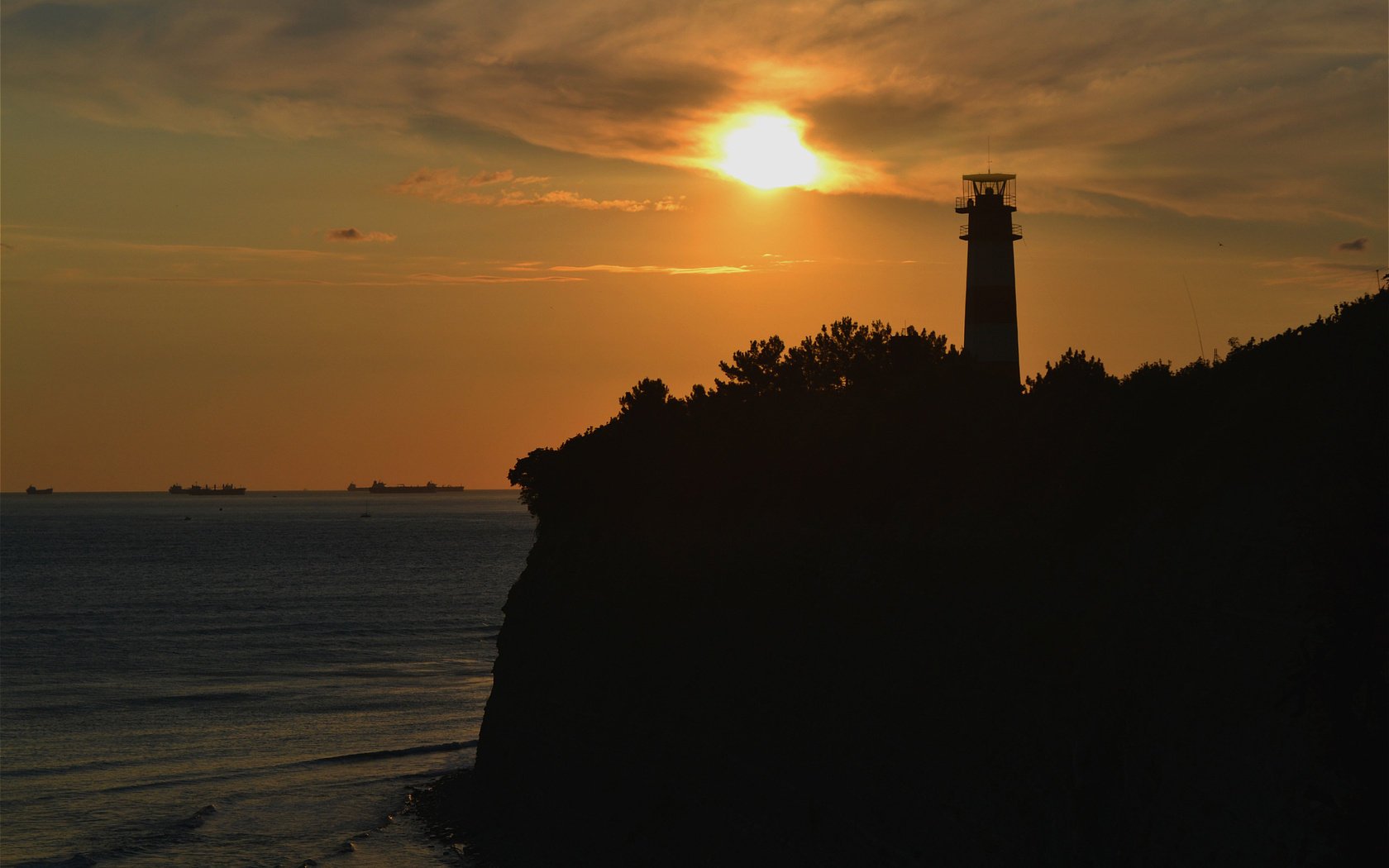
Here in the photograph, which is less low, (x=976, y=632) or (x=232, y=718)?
(x=976, y=632)

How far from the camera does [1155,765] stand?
19078 mm

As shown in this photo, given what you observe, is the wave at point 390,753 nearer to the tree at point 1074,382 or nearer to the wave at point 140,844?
the wave at point 140,844

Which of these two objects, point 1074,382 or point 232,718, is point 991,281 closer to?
point 1074,382

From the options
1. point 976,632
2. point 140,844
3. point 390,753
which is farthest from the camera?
point 390,753

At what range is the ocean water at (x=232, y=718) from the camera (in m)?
37.3

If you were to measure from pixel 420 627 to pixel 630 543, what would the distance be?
5370 cm

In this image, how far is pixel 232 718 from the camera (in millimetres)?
54438

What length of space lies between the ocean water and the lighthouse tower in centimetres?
2417

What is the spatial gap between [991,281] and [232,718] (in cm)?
3627

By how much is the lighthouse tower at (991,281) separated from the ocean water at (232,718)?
24.2 metres

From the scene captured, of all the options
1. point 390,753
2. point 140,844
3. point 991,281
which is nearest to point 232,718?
point 390,753

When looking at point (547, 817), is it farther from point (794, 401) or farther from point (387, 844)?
point (794, 401)

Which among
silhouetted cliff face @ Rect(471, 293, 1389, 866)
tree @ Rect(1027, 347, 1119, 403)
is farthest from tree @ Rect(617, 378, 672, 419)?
tree @ Rect(1027, 347, 1119, 403)

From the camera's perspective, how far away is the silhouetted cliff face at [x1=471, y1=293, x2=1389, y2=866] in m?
17.3
